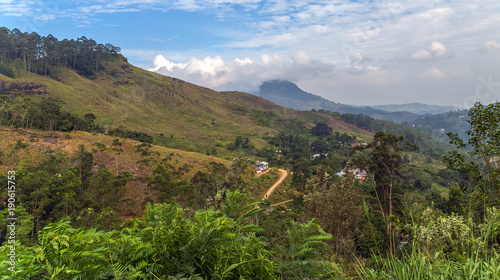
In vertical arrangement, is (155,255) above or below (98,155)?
above

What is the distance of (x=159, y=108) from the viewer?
75125 mm

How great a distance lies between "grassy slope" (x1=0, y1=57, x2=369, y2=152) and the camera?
57719mm

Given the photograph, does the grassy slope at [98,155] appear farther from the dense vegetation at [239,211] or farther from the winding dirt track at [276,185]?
the winding dirt track at [276,185]

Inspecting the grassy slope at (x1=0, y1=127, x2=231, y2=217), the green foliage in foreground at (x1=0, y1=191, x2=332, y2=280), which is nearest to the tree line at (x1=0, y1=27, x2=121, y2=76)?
the grassy slope at (x1=0, y1=127, x2=231, y2=217)

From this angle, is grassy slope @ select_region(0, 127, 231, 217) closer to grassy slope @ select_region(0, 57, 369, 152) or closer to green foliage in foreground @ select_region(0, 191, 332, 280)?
grassy slope @ select_region(0, 57, 369, 152)

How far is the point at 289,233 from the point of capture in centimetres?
228

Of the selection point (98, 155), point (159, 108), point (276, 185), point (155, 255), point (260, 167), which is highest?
point (159, 108)

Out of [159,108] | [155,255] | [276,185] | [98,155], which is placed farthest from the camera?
[159,108]

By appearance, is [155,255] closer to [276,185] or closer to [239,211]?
[239,211]

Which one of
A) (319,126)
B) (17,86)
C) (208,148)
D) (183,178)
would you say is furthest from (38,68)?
(319,126)

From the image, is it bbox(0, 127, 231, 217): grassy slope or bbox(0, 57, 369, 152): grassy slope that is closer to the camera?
bbox(0, 127, 231, 217): grassy slope

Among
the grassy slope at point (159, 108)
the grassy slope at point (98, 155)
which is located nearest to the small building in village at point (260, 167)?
the grassy slope at point (98, 155)

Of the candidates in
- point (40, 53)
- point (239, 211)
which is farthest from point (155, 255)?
point (40, 53)

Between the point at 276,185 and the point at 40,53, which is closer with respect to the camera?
the point at 276,185
